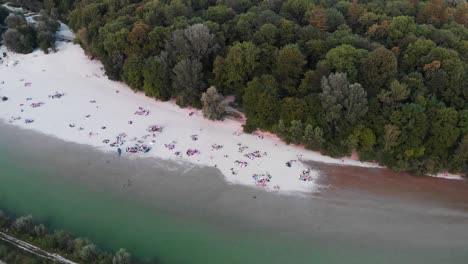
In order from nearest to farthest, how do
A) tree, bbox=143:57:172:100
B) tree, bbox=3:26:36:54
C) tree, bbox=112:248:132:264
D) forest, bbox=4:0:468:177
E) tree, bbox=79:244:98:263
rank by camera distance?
tree, bbox=112:248:132:264
tree, bbox=79:244:98:263
forest, bbox=4:0:468:177
tree, bbox=143:57:172:100
tree, bbox=3:26:36:54

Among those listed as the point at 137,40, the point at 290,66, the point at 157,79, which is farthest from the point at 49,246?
the point at 137,40

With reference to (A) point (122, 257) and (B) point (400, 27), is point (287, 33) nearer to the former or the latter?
(B) point (400, 27)

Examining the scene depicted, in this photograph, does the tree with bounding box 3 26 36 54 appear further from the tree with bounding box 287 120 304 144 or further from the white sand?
the tree with bounding box 287 120 304 144

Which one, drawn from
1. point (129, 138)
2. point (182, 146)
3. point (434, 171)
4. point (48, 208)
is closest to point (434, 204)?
point (434, 171)

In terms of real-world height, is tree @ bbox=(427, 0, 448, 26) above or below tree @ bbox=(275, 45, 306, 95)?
above

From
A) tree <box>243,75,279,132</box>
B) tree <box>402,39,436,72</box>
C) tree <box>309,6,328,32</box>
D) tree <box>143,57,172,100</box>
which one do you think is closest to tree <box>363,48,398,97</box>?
tree <box>402,39,436,72</box>

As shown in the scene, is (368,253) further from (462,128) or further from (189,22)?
(189,22)
